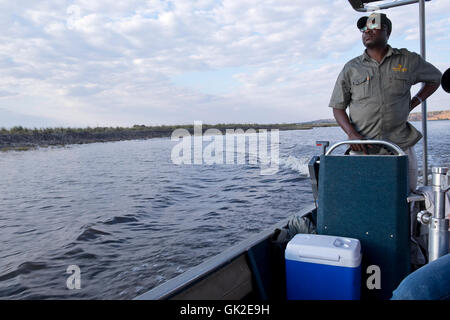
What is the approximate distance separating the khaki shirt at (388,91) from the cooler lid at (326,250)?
2.98 feet

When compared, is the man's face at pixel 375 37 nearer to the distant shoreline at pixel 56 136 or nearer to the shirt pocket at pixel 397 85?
the shirt pocket at pixel 397 85

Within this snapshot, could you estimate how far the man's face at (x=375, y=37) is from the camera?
243 cm

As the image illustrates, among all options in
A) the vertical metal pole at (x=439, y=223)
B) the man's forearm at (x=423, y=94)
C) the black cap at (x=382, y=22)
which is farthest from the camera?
the man's forearm at (x=423, y=94)

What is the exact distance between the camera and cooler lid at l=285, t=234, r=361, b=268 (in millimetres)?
1843

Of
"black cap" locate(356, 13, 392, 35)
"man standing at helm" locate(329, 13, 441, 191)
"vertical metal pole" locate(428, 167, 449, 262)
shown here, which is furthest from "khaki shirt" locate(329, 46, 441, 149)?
"vertical metal pole" locate(428, 167, 449, 262)

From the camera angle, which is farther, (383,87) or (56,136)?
(56,136)

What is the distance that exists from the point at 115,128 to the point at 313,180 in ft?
120

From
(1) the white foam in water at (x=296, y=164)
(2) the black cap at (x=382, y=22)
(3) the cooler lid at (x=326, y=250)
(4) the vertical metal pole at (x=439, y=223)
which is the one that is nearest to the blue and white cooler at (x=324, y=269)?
(3) the cooler lid at (x=326, y=250)

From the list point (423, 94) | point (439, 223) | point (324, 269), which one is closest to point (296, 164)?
point (423, 94)

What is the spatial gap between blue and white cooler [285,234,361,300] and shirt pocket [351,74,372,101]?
107cm

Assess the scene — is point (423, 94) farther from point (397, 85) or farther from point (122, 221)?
point (122, 221)

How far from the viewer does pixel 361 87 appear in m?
2.52

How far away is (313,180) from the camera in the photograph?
2490 mm

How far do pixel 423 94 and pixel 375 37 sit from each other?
647mm
